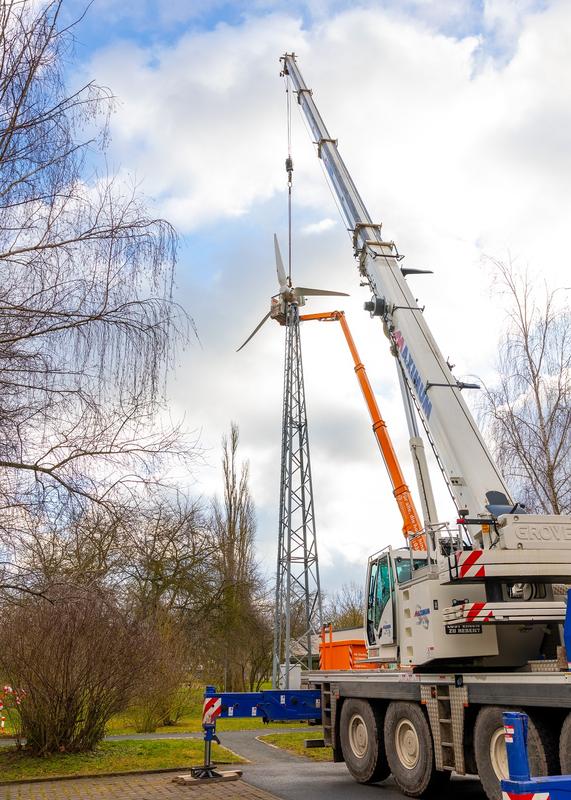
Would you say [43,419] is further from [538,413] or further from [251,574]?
[251,574]

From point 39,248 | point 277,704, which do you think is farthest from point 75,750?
point 39,248

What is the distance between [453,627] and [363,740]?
3.63m

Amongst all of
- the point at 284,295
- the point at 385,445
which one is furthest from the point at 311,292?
the point at 385,445

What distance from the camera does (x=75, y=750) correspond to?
41.6 feet

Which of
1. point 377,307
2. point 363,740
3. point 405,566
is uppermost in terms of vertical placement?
point 377,307

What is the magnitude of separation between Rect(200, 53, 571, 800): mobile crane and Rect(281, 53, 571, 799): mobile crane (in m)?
0.02

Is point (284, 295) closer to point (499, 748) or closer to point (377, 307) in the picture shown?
point (377, 307)

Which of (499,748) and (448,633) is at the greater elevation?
(448,633)

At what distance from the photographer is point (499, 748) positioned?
8102mm

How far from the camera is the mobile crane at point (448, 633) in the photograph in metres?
8.14

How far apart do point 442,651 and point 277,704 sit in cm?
469

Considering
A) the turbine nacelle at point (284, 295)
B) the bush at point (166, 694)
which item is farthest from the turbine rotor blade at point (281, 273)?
the bush at point (166, 694)

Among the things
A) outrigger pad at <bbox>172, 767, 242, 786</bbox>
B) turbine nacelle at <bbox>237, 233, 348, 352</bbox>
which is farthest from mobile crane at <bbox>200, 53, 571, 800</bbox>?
turbine nacelle at <bbox>237, 233, 348, 352</bbox>

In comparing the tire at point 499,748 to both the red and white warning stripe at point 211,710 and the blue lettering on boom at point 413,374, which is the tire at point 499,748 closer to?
the blue lettering on boom at point 413,374
